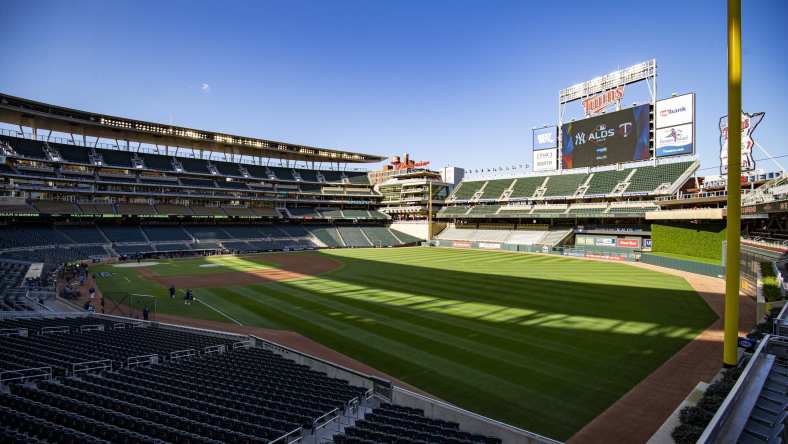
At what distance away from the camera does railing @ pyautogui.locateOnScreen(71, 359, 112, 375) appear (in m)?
11.7

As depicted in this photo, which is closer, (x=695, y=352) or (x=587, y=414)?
(x=587, y=414)

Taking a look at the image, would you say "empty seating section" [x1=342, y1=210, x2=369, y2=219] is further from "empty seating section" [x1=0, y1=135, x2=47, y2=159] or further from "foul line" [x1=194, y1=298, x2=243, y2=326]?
"foul line" [x1=194, y1=298, x2=243, y2=326]

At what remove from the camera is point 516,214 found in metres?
70.8

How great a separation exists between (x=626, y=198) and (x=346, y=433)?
64.4 m

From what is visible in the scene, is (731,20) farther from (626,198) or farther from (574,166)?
(626,198)

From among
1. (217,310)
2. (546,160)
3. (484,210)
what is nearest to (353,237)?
(484,210)

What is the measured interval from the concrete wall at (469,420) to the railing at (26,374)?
10.3 metres

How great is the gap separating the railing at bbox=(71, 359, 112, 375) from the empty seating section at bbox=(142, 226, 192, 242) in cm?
5378

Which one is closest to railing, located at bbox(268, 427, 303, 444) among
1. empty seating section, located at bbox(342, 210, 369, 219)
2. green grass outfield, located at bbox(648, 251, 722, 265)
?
green grass outfield, located at bbox(648, 251, 722, 265)

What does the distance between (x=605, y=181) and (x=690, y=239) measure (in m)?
20.3

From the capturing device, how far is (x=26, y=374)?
11.0m

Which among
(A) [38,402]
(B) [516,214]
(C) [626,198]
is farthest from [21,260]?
(C) [626,198]

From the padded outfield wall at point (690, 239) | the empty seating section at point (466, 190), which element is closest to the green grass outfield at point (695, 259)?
the padded outfield wall at point (690, 239)

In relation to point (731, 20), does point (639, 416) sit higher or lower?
lower
